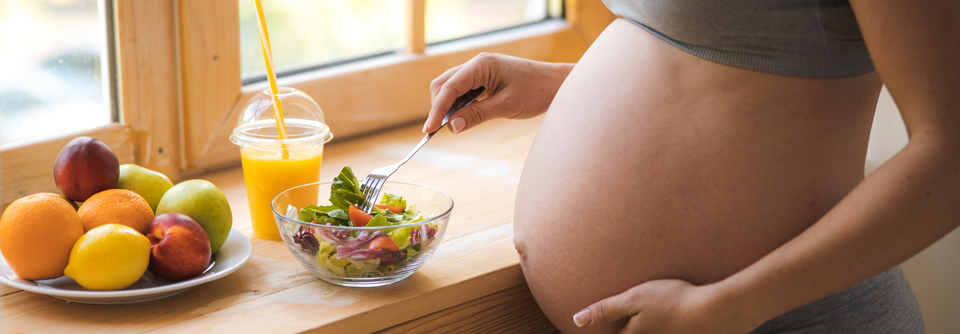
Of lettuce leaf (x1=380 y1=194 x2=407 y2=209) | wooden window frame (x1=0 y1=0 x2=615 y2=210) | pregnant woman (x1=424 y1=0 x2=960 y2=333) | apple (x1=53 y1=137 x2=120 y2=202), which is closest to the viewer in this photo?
pregnant woman (x1=424 y1=0 x2=960 y2=333)

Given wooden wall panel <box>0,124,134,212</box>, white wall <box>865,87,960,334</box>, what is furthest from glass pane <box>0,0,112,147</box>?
white wall <box>865,87,960,334</box>

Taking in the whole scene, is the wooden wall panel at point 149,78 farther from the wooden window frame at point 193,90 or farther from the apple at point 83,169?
the apple at point 83,169

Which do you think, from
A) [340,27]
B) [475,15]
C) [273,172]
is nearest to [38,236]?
[273,172]

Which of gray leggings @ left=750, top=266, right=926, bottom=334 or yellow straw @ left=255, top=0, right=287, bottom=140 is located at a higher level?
yellow straw @ left=255, top=0, right=287, bottom=140

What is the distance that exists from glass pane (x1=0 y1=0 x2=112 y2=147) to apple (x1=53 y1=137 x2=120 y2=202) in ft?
0.79

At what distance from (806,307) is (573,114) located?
29 cm

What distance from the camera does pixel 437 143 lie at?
1404 millimetres

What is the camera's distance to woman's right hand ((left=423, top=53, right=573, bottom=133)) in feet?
2.84

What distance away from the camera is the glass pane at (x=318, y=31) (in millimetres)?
1207

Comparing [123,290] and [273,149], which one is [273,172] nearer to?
[273,149]

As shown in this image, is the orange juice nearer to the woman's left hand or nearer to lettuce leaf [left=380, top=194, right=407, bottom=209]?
lettuce leaf [left=380, top=194, right=407, bottom=209]

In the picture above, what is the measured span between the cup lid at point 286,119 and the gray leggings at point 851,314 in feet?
1.92

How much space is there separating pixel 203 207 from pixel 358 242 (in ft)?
0.62

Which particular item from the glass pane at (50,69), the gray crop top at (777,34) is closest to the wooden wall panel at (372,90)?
the glass pane at (50,69)
